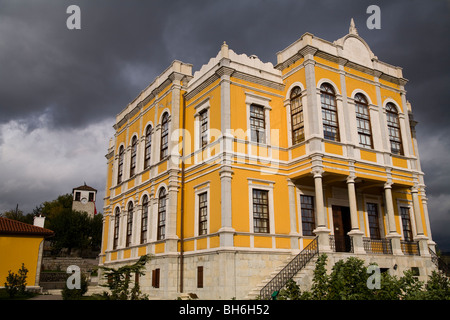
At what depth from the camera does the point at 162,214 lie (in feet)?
69.2

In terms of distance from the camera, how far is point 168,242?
1917 cm

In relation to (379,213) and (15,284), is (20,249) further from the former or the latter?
(379,213)

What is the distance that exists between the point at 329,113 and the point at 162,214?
10.2 meters

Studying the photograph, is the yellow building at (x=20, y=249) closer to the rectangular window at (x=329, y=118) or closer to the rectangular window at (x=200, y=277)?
the rectangular window at (x=200, y=277)

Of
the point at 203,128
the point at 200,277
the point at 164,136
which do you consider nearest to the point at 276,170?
the point at 203,128

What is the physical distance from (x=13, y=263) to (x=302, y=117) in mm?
19768

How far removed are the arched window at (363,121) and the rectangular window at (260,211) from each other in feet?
19.7

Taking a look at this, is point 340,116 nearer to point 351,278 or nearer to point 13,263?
point 351,278

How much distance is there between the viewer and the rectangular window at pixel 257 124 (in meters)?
18.9

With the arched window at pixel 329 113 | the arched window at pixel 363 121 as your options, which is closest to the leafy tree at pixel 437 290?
the arched window at pixel 329 113

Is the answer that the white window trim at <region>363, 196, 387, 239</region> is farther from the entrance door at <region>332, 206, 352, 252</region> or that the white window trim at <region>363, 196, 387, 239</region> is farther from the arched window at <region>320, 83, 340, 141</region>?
the arched window at <region>320, 83, 340, 141</region>

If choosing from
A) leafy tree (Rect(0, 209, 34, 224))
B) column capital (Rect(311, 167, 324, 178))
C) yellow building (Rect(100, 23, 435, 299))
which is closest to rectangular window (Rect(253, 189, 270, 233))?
yellow building (Rect(100, 23, 435, 299))
